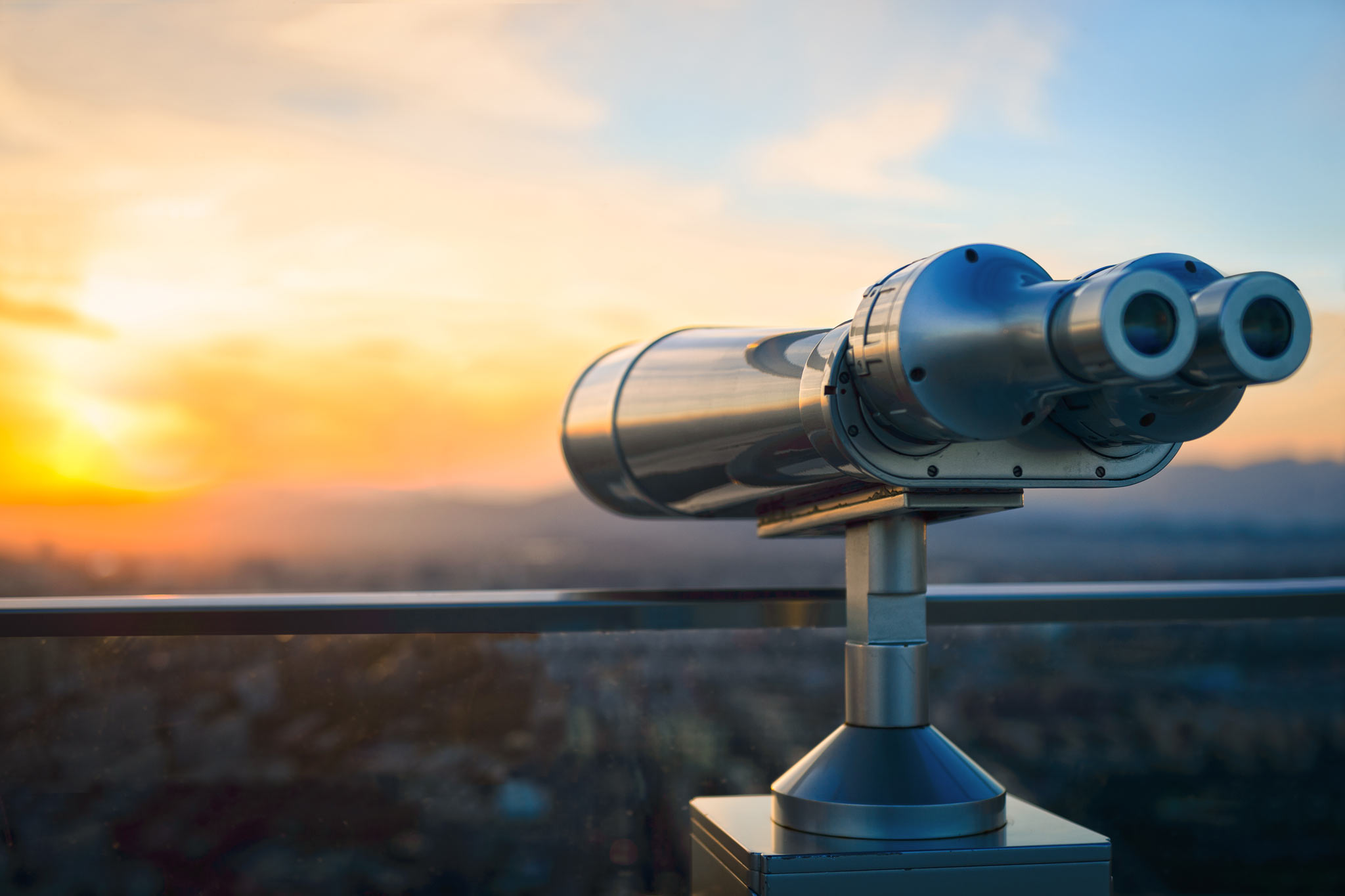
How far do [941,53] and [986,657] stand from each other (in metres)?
0.77

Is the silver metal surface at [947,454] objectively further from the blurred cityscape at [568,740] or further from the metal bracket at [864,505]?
the blurred cityscape at [568,740]

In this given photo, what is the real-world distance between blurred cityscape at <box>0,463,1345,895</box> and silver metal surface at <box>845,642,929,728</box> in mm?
325

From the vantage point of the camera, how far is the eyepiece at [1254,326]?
479mm

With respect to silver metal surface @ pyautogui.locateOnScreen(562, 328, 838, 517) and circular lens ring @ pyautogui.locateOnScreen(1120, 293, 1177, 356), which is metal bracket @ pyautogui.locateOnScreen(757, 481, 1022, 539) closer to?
silver metal surface @ pyautogui.locateOnScreen(562, 328, 838, 517)

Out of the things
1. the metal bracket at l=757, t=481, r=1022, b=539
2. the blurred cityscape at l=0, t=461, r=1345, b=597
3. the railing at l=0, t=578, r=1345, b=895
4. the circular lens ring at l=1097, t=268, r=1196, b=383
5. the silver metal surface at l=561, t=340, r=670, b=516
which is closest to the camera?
the circular lens ring at l=1097, t=268, r=1196, b=383

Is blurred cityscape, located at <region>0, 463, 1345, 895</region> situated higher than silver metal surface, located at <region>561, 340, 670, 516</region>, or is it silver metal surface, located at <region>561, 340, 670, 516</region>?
silver metal surface, located at <region>561, 340, 670, 516</region>

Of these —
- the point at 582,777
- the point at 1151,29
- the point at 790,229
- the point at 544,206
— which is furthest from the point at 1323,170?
the point at 582,777

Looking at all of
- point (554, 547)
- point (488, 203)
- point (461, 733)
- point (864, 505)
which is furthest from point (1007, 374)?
point (488, 203)

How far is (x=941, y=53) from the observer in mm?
1455

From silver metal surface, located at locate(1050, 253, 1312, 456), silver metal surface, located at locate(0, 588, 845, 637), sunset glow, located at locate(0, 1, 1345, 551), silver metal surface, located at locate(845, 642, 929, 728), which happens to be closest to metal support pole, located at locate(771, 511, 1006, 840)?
silver metal surface, located at locate(845, 642, 929, 728)

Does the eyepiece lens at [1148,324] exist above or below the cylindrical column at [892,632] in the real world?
above

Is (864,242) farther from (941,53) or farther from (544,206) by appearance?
(544,206)

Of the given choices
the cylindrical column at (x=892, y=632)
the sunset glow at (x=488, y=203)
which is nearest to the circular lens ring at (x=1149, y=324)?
the cylindrical column at (x=892, y=632)

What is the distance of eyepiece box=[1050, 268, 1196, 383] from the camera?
473 mm
